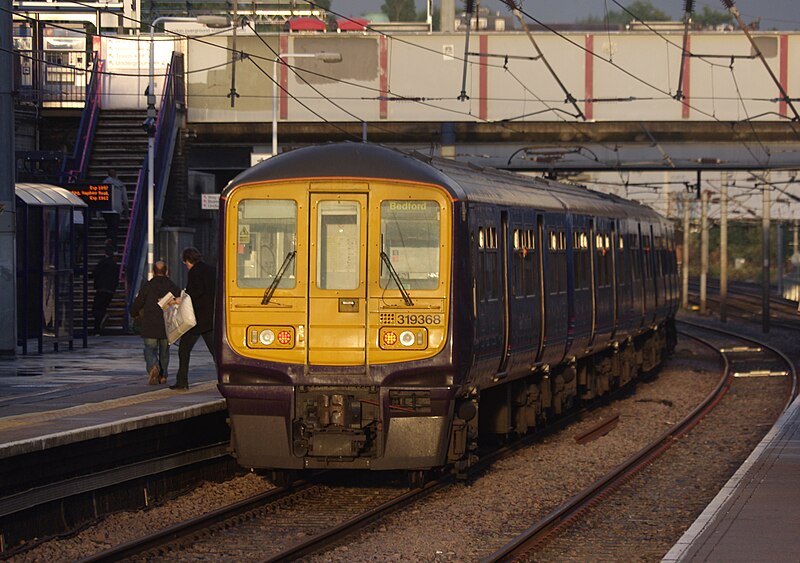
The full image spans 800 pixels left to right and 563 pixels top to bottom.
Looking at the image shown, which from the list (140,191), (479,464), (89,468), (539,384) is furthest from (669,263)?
(89,468)

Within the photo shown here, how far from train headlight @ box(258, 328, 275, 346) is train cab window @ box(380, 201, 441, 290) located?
1075 mm

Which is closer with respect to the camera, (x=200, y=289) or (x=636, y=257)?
(x=200, y=289)

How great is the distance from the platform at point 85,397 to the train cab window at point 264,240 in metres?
1.56

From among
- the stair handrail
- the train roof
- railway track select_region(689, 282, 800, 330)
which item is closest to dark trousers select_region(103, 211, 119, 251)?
the stair handrail

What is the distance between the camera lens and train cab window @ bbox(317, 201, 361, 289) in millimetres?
12719

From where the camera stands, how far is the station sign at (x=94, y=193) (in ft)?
85.7

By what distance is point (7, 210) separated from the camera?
19.6 meters

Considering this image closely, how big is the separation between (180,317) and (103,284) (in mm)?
11142

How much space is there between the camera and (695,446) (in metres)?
18.0

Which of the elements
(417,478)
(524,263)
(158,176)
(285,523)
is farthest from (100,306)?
(285,523)

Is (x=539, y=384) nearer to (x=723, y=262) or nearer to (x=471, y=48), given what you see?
(x=471, y=48)

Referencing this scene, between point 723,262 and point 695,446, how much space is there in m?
34.1

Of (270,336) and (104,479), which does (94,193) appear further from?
(104,479)

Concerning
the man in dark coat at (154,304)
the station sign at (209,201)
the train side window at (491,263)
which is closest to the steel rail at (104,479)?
the man in dark coat at (154,304)
